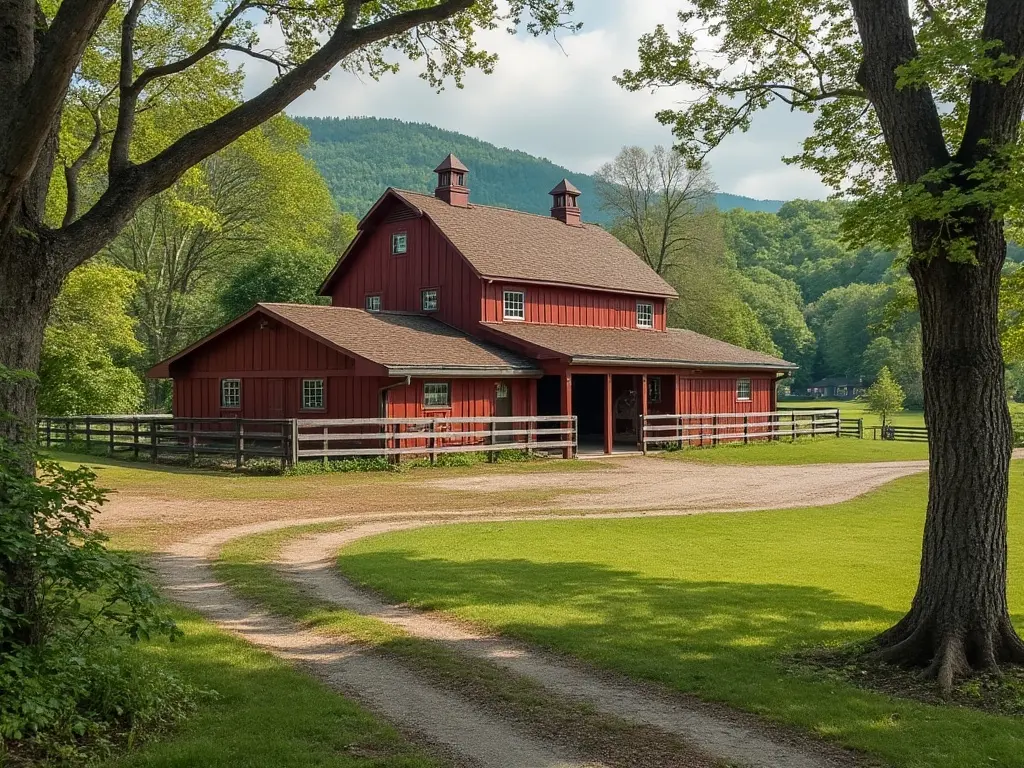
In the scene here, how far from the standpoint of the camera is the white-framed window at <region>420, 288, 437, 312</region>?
105 feet

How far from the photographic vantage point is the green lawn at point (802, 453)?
94.5 ft

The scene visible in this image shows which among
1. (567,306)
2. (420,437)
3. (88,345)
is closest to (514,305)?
(567,306)

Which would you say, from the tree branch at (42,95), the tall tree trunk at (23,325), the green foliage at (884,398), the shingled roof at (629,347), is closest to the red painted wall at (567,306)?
the shingled roof at (629,347)

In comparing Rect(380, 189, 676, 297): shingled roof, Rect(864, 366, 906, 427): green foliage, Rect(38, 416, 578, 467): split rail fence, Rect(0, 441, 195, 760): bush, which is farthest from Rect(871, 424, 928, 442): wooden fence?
Rect(0, 441, 195, 760): bush

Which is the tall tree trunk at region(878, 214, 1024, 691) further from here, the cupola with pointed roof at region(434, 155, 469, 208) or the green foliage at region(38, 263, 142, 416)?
the cupola with pointed roof at region(434, 155, 469, 208)

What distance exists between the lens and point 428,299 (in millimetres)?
32375

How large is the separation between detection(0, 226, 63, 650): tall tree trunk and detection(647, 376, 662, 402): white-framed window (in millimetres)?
28278

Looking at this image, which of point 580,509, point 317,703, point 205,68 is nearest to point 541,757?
point 317,703

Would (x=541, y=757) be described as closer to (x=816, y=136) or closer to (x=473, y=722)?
→ (x=473, y=722)

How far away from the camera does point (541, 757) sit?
5711mm

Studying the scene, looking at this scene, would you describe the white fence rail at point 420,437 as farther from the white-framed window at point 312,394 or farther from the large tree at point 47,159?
the large tree at point 47,159

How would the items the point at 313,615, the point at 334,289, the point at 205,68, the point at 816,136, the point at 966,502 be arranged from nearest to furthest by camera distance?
the point at 966,502
the point at 313,615
the point at 816,136
the point at 205,68
the point at 334,289

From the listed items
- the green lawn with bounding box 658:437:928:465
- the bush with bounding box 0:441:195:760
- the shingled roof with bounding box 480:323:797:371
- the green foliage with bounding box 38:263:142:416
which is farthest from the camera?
the green foliage with bounding box 38:263:142:416

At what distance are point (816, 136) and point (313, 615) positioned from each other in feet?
25.3
